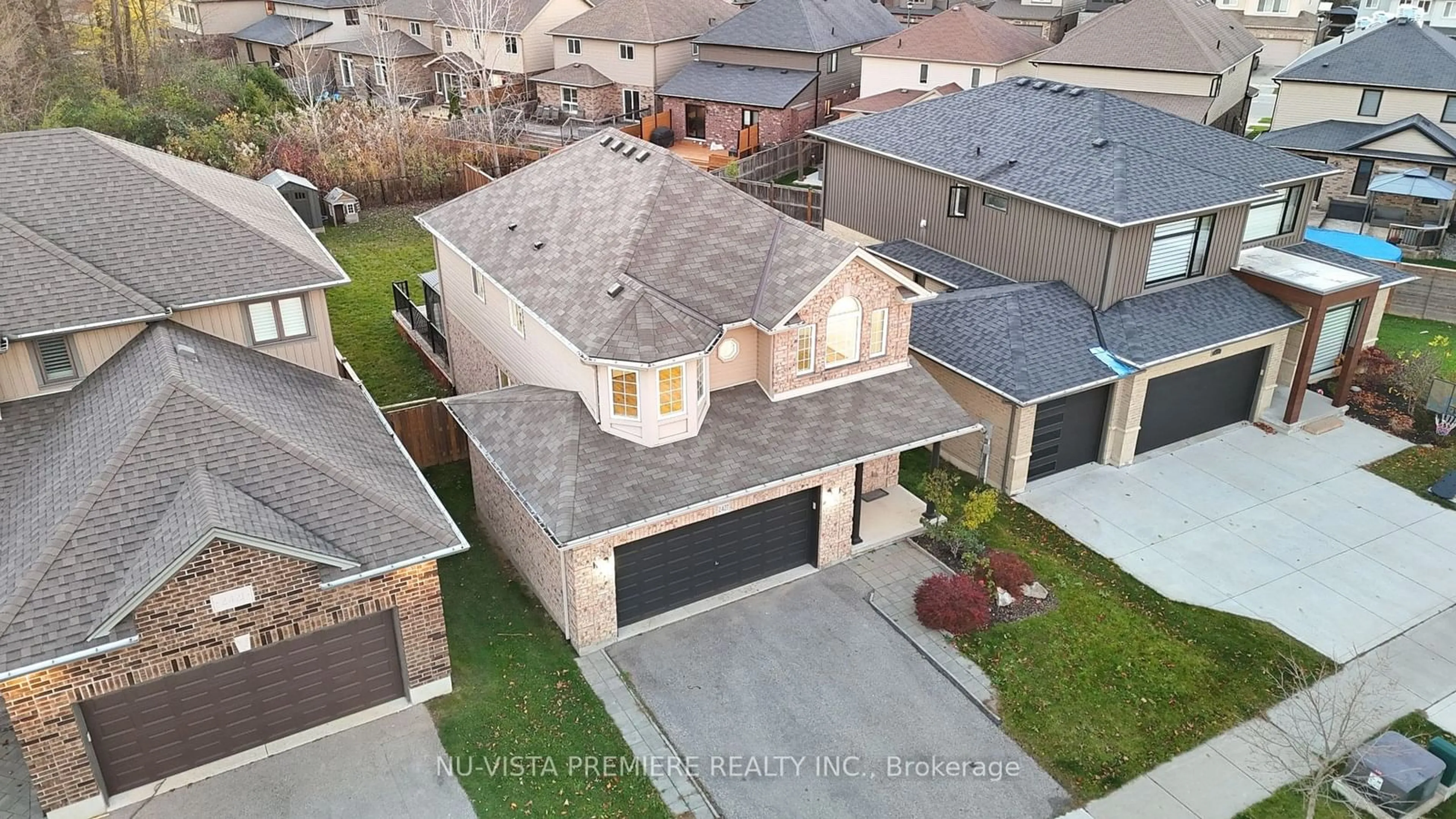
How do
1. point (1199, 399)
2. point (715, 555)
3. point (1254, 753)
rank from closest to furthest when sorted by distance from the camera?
point (1254, 753)
point (715, 555)
point (1199, 399)

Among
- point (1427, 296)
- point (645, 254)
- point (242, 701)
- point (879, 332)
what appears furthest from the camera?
point (1427, 296)

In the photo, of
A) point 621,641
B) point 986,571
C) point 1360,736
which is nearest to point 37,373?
point 621,641

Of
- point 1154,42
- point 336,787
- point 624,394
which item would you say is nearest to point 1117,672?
point 624,394

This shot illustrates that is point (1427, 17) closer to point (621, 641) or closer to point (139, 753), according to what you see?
point (621, 641)

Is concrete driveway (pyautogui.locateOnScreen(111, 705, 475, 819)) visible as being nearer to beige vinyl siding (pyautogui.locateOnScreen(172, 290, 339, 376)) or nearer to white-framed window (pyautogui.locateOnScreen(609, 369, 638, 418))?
white-framed window (pyautogui.locateOnScreen(609, 369, 638, 418))

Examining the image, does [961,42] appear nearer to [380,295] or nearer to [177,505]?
[380,295]

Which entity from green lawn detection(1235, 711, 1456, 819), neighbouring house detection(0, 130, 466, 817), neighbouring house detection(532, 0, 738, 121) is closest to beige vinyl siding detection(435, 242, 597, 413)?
neighbouring house detection(0, 130, 466, 817)

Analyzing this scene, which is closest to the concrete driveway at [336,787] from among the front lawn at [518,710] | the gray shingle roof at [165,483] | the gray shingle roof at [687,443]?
the front lawn at [518,710]

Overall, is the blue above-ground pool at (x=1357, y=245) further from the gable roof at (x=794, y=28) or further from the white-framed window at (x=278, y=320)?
the white-framed window at (x=278, y=320)
